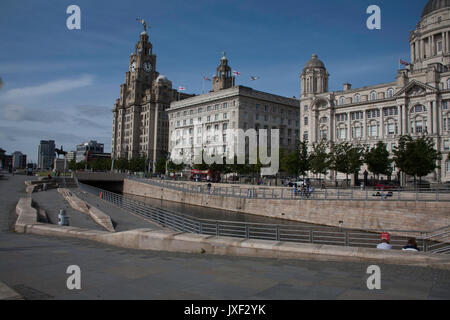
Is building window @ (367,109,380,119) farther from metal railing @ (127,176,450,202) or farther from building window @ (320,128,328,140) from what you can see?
metal railing @ (127,176,450,202)

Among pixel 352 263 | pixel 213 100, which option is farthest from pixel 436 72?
pixel 352 263

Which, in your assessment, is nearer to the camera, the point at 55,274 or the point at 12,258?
the point at 55,274

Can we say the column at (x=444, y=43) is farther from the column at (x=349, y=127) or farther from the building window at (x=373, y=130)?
the column at (x=349, y=127)

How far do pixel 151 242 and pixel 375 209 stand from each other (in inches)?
919

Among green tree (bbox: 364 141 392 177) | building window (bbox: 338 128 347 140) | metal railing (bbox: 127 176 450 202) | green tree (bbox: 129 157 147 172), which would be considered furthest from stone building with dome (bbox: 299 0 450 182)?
green tree (bbox: 129 157 147 172)

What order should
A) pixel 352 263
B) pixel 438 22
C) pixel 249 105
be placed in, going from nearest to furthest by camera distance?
pixel 352 263 < pixel 438 22 < pixel 249 105

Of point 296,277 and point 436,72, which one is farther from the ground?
point 436,72

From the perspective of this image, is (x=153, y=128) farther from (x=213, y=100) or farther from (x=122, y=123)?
(x=213, y=100)

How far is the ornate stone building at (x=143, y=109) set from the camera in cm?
12431

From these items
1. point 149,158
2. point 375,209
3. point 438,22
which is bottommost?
point 375,209

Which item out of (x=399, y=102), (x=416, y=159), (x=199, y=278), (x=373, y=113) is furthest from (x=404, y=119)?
(x=199, y=278)

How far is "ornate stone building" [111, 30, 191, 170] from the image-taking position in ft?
408

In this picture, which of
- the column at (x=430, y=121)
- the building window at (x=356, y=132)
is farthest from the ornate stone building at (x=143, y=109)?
the column at (x=430, y=121)

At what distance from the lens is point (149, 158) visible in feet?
388
